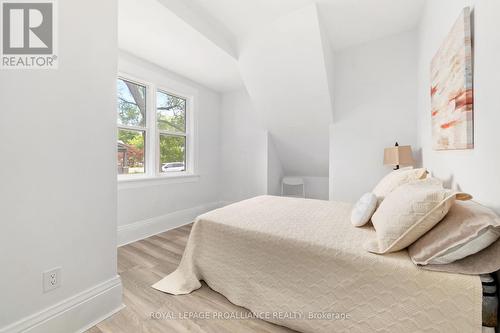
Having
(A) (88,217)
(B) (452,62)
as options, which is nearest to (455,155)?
(B) (452,62)

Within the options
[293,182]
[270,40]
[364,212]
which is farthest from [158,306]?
[293,182]

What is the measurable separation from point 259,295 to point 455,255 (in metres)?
1.09

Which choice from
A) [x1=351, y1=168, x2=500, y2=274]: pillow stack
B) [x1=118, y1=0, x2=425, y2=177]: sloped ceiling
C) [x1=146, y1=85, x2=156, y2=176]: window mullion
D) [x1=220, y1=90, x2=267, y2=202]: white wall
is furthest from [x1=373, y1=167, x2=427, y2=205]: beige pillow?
[x1=146, y1=85, x2=156, y2=176]: window mullion

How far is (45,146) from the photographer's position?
46.2 inches

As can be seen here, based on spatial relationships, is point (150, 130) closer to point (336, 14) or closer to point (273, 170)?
point (273, 170)

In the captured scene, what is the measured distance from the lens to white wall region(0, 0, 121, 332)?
1071 mm

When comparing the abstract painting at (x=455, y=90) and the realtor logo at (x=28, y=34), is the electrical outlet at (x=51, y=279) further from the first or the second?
the abstract painting at (x=455, y=90)

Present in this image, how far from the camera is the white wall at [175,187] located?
2.74 metres

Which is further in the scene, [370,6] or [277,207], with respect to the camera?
[370,6]

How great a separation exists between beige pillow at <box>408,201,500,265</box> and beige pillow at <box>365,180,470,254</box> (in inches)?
1.6

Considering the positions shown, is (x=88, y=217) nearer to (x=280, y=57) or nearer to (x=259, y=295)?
(x=259, y=295)

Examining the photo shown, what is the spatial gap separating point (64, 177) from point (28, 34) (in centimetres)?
82

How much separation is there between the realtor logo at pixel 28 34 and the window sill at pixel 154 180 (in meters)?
1.70

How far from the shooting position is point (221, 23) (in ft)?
8.14
